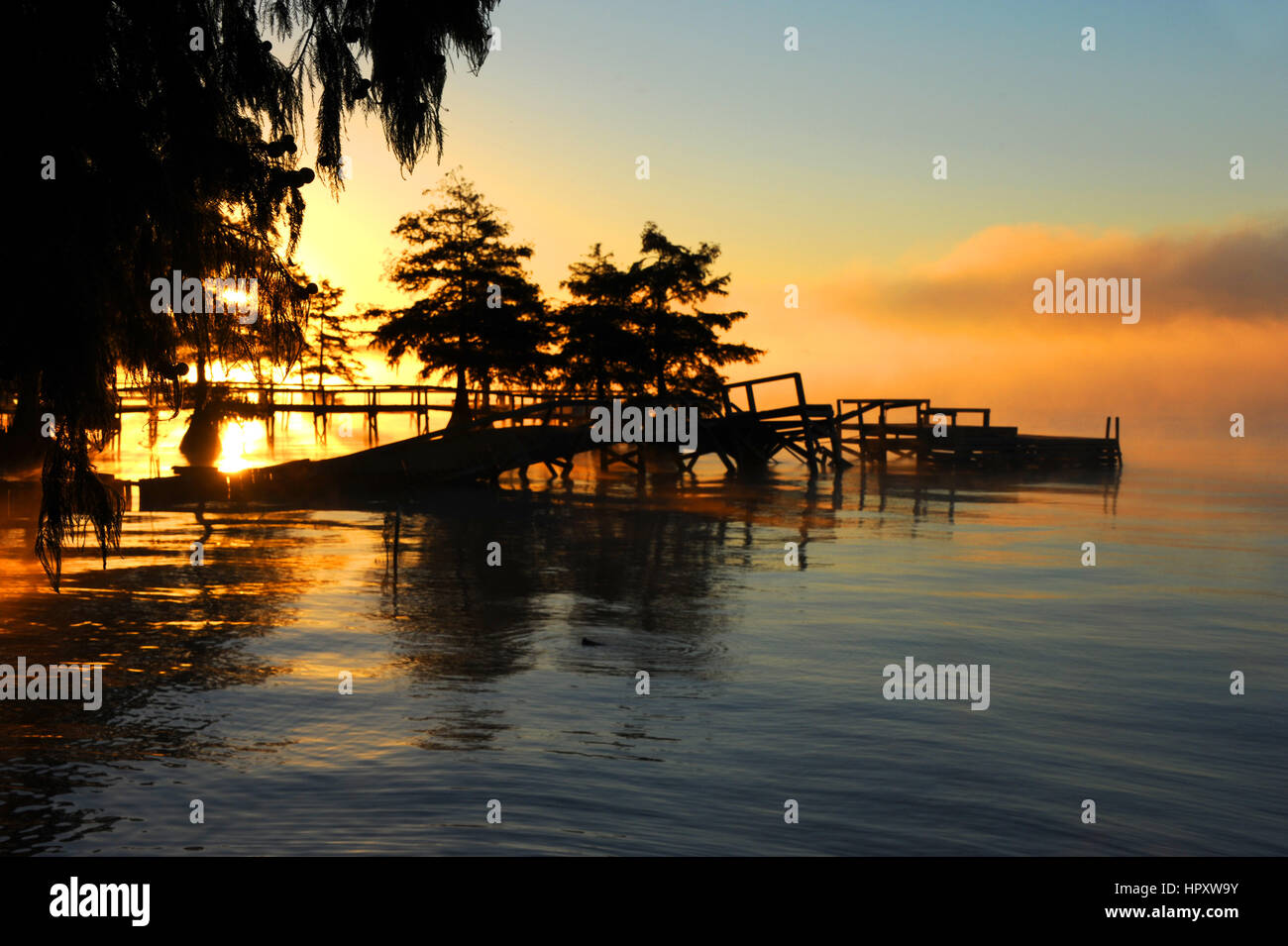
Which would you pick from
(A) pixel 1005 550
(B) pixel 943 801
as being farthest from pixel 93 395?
(A) pixel 1005 550

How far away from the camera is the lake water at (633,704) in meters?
7.34

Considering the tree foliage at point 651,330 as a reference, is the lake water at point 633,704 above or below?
below

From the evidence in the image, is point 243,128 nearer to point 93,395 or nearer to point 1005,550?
point 93,395

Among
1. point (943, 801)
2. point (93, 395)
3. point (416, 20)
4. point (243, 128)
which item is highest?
point (416, 20)

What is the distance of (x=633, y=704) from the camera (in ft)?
33.9

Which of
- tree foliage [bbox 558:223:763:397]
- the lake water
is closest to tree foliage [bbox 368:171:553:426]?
tree foliage [bbox 558:223:763:397]

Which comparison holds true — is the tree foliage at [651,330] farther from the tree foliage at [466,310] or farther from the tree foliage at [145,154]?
the tree foliage at [145,154]

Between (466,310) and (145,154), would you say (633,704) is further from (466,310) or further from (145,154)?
(466,310)

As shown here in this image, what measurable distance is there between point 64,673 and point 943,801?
788 centimetres

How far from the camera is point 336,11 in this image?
25.8 ft

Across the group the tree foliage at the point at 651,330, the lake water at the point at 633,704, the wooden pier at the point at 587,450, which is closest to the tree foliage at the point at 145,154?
the lake water at the point at 633,704

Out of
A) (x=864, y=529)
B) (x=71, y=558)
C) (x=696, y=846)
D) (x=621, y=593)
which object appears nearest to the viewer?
(x=696, y=846)

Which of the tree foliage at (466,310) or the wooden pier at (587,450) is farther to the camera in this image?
the tree foliage at (466,310)

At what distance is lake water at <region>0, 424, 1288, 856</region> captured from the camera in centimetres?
734
